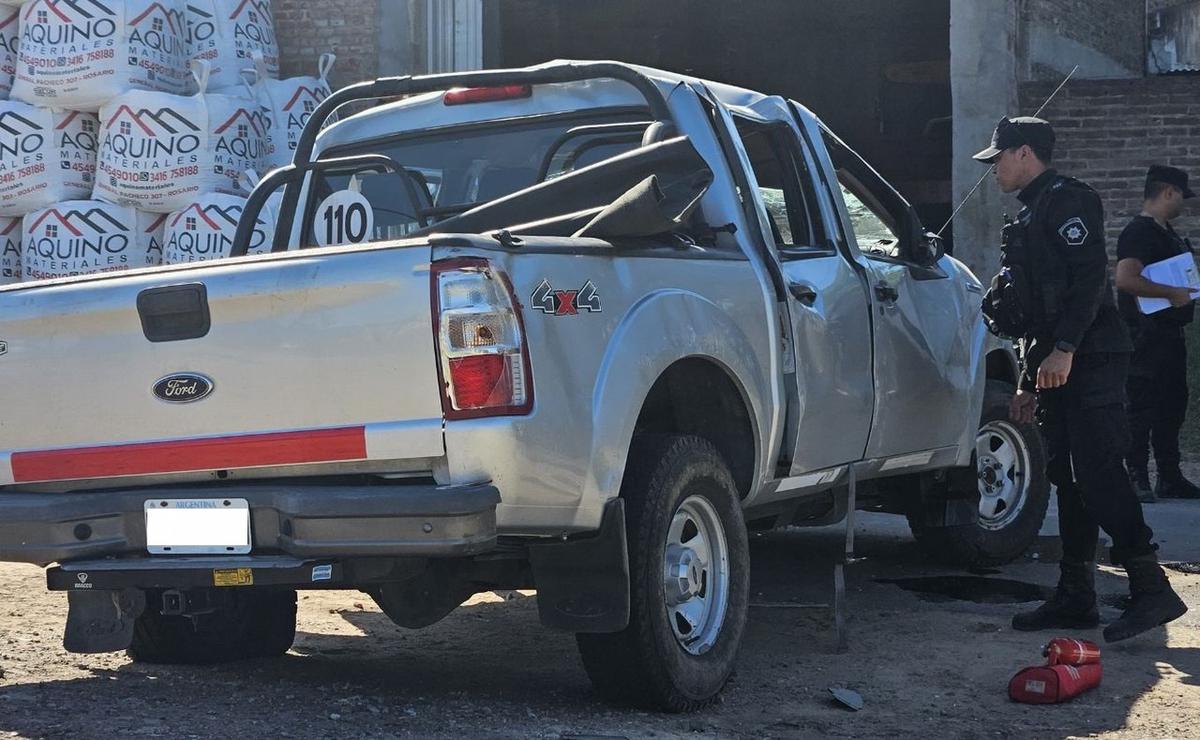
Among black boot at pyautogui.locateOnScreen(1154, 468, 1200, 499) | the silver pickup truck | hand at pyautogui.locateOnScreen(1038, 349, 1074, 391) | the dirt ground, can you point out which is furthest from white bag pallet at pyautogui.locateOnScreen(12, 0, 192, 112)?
hand at pyautogui.locateOnScreen(1038, 349, 1074, 391)

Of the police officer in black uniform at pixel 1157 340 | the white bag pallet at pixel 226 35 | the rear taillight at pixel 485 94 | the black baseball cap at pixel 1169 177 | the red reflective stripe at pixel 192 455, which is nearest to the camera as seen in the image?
the red reflective stripe at pixel 192 455

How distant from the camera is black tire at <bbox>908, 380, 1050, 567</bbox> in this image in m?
7.38

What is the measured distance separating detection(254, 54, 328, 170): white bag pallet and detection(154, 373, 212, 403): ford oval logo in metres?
7.61

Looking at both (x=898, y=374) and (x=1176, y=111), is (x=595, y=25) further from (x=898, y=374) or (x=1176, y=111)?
(x=898, y=374)

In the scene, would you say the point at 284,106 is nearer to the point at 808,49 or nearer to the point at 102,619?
the point at 102,619

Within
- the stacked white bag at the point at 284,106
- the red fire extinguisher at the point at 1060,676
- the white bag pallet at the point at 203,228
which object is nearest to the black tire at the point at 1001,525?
the red fire extinguisher at the point at 1060,676

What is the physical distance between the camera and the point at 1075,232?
6.07 metres

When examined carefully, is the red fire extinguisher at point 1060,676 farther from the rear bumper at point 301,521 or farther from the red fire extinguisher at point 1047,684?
the rear bumper at point 301,521

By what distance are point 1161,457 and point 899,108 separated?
9962 millimetres

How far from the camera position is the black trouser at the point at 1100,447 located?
6008 mm

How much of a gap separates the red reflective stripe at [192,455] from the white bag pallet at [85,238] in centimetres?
715

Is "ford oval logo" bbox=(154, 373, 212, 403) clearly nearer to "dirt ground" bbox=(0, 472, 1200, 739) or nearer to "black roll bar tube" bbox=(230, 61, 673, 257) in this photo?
"dirt ground" bbox=(0, 472, 1200, 739)

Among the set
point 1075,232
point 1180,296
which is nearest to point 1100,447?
point 1075,232

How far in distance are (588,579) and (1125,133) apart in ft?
38.0
